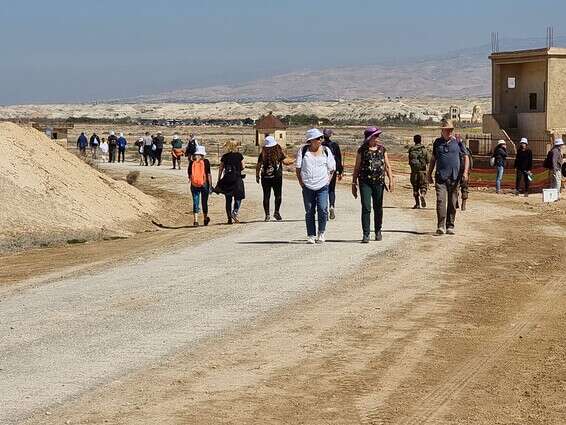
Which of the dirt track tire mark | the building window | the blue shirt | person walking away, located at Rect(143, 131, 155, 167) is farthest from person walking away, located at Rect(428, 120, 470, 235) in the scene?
person walking away, located at Rect(143, 131, 155, 167)

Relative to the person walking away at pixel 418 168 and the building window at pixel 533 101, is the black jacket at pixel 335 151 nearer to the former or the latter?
the person walking away at pixel 418 168

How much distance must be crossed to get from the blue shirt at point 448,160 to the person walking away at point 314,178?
1862mm

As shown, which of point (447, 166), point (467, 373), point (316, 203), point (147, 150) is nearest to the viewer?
point (467, 373)

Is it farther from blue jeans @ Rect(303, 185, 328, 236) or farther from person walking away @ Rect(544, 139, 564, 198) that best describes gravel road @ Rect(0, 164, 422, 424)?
person walking away @ Rect(544, 139, 564, 198)

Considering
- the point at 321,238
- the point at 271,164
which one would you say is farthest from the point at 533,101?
the point at 321,238

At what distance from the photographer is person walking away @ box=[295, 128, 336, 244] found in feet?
55.3

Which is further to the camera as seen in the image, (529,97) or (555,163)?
(529,97)

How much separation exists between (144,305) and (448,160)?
701 centimetres

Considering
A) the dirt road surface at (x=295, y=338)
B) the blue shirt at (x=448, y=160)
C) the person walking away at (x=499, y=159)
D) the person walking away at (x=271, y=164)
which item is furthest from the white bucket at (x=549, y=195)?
the dirt road surface at (x=295, y=338)

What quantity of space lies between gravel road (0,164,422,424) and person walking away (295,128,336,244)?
→ 462 mm

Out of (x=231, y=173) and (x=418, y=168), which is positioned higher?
(x=231, y=173)

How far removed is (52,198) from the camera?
24.1m

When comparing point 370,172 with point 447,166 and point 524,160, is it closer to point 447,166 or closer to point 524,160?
point 447,166

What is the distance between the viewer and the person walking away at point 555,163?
27891 millimetres
